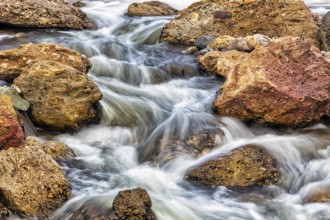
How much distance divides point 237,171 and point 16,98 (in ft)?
11.0

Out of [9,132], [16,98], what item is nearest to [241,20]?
[16,98]

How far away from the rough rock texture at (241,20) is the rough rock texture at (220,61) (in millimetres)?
1918

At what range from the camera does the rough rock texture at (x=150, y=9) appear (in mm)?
13322

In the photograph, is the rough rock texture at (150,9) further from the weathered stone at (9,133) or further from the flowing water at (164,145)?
the weathered stone at (9,133)

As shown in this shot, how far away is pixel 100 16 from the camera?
42.8 feet

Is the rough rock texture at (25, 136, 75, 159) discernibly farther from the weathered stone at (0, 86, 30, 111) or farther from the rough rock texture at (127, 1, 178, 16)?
the rough rock texture at (127, 1, 178, 16)

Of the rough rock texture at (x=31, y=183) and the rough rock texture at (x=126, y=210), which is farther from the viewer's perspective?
the rough rock texture at (x=31, y=183)

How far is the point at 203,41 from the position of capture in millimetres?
10477

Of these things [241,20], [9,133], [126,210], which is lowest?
[126,210]

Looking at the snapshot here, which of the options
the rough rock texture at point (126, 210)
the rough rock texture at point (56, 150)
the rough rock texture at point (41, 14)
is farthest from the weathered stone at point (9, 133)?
the rough rock texture at point (41, 14)

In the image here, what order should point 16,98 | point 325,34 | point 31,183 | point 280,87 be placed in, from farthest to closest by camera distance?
point 325,34
point 280,87
point 16,98
point 31,183

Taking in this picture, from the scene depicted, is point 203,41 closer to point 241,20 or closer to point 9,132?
point 241,20

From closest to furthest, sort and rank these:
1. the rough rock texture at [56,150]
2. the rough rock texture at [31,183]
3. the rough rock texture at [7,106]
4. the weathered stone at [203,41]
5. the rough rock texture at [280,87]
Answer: the rough rock texture at [31,183], the rough rock texture at [56,150], the rough rock texture at [7,106], the rough rock texture at [280,87], the weathered stone at [203,41]

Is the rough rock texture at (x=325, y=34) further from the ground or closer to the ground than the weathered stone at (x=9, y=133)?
further from the ground
